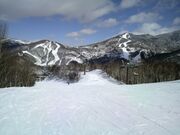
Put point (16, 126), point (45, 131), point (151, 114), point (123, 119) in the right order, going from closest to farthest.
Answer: point (45, 131) < point (16, 126) < point (123, 119) < point (151, 114)

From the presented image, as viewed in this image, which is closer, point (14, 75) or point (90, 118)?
point (90, 118)

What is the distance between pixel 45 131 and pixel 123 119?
13.7 feet

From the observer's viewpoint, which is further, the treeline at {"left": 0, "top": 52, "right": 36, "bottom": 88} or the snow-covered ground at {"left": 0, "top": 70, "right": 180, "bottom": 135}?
the treeline at {"left": 0, "top": 52, "right": 36, "bottom": 88}

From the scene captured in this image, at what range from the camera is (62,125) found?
1123 centimetres

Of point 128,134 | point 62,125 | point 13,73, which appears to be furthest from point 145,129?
point 13,73

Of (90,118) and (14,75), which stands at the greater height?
(14,75)

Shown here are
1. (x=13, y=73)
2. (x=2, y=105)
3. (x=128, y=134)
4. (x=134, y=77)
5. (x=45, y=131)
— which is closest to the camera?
(x=128, y=134)

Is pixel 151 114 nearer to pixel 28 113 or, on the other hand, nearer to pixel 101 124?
pixel 101 124

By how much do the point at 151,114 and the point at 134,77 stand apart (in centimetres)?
9603

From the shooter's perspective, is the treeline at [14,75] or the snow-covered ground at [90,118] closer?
the snow-covered ground at [90,118]

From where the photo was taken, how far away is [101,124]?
36.8 ft

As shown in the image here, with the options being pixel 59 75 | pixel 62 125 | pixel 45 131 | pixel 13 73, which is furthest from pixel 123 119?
pixel 59 75

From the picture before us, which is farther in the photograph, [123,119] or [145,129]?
[123,119]

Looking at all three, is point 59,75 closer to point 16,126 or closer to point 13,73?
point 13,73
